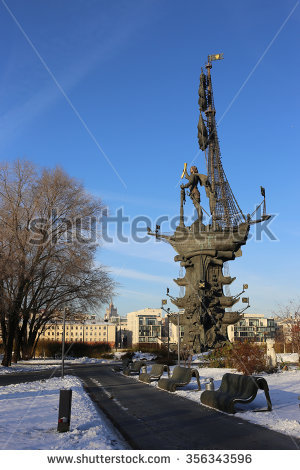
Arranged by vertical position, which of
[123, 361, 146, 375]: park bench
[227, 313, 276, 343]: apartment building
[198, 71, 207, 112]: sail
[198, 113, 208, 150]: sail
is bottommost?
[123, 361, 146, 375]: park bench

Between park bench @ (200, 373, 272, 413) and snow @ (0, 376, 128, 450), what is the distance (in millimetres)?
3193

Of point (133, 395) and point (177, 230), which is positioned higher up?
point (177, 230)

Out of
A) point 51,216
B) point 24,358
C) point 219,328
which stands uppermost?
point 51,216

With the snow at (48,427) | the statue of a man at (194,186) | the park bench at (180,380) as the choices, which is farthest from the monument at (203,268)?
the snow at (48,427)

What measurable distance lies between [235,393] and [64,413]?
539cm

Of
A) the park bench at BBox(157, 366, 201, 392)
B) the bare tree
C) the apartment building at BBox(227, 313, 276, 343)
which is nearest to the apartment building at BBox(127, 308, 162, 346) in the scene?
the apartment building at BBox(227, 313, 276, 343)

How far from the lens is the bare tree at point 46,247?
31859 mm

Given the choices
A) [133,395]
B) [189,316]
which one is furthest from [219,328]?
[133,395]

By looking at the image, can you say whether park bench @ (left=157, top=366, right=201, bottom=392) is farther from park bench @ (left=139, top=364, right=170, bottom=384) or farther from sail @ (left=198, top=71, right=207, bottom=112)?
sail @ (left=198, top=71, right=207, bottom=112)

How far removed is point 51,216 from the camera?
3581 centimetres

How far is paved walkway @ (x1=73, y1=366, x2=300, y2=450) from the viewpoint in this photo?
761 centimetres

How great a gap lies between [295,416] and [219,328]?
3389cm
